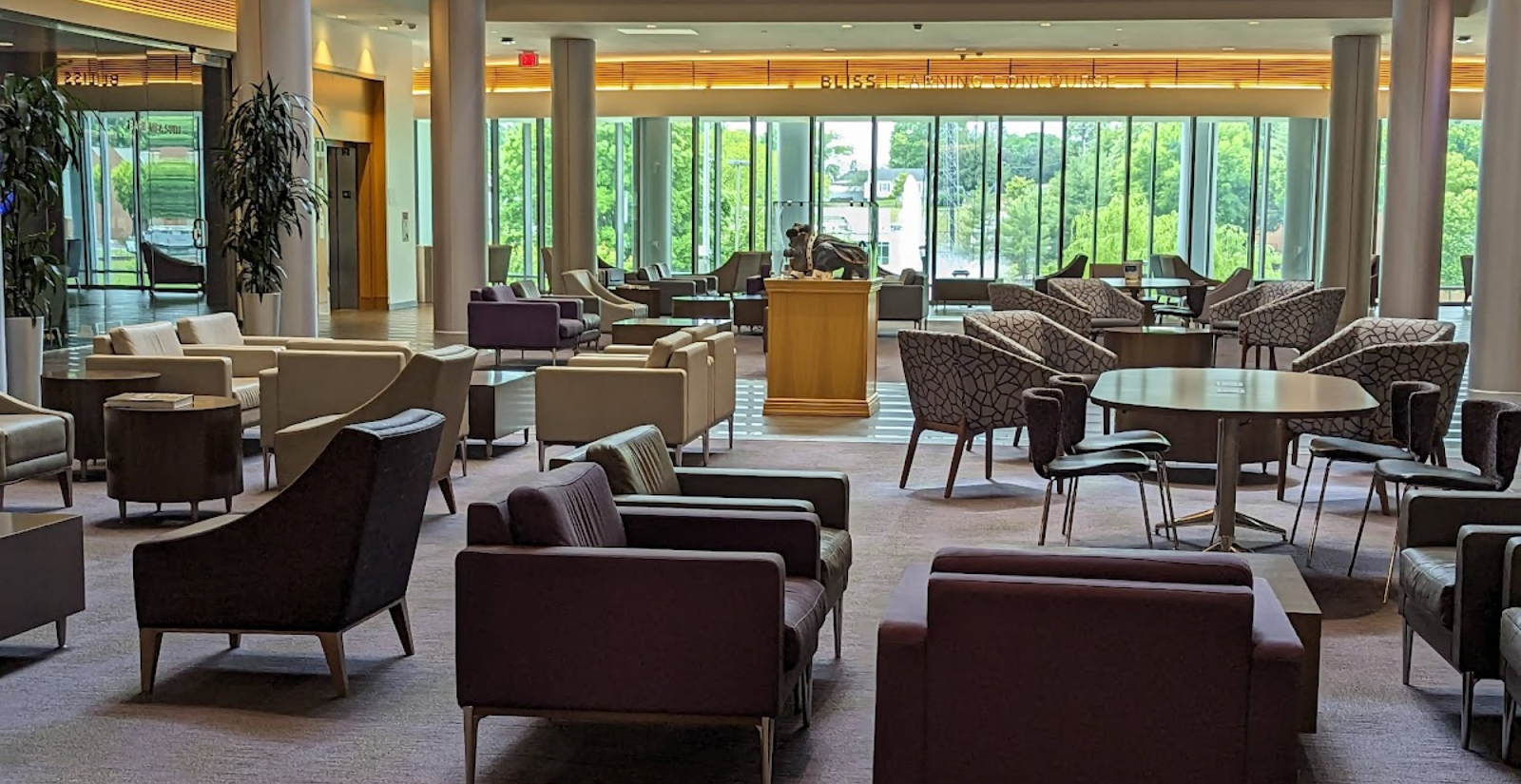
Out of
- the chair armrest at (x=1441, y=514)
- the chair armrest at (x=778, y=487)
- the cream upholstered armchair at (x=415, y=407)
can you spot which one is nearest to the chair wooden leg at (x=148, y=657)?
the chair armrest at (x=778, y=487)

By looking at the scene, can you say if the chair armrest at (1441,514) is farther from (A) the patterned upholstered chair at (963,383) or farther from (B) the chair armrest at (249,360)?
(B) the chair armrest at (249,360)

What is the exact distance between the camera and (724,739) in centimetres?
462

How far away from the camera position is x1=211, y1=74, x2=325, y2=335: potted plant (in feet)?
44.6

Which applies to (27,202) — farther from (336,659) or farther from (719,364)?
(336,659)

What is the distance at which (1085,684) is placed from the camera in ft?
11.4

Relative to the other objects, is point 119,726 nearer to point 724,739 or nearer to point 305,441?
point 724,739

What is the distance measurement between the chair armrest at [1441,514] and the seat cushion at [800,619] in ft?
7.07

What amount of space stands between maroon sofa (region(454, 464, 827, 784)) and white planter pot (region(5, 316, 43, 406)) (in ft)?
23.8

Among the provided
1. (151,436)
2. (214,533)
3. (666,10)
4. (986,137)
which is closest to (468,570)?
(214,533)

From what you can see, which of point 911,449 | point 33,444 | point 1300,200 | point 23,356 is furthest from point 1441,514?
point 1300,200

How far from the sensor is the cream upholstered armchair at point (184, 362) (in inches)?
373

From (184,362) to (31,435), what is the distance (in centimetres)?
173

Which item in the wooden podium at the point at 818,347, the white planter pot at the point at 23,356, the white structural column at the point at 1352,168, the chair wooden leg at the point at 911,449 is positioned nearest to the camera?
the chair wooden leg at the point at 911,449

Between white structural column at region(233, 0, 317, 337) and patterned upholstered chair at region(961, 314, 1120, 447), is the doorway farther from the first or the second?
patterned upholstered chair at region(961, 314, 1120, 447)
